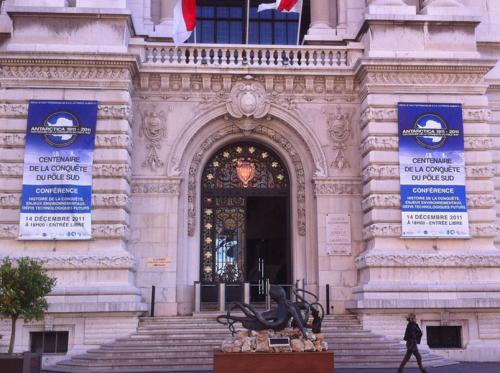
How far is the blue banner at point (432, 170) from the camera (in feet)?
72.4

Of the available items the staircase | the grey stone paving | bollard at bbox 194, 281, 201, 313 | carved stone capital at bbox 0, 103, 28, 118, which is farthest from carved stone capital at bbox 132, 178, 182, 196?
the grey stone paving

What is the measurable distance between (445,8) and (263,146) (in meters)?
8.79

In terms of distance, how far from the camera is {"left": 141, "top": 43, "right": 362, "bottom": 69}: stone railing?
2411 centimetres

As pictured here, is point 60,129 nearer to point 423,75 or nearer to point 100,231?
point 100,231

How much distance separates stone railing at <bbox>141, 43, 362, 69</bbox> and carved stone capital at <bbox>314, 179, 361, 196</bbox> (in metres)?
4.37

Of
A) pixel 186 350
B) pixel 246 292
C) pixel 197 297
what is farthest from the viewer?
pixel 246 292

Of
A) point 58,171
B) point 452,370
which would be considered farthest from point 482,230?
point 58,171

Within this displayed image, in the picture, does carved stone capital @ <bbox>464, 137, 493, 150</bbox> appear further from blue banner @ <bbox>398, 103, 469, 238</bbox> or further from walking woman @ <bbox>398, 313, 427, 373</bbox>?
walking woman @ <bbox>398, 313, 427, 373</bbox>

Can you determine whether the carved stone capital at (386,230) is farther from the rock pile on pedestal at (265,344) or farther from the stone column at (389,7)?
the stone column at (389,7)

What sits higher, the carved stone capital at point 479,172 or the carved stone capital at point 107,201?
the carved stone capital at point 479,172

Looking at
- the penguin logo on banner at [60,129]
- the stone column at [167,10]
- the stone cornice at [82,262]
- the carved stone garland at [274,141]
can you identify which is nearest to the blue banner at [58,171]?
the penguin logo on banner at [60,129]

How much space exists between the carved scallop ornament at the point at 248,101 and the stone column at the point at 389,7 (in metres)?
5.17

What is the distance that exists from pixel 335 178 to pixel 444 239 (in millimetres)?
4533

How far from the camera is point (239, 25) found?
29.1 metres
